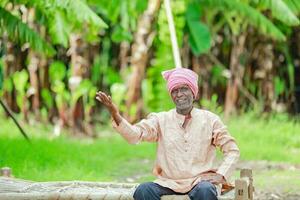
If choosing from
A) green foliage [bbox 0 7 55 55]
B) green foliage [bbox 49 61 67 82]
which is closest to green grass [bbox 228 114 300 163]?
green foliage [bbox 49 61 67 82]

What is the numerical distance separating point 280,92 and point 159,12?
348cm

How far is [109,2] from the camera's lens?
427 inches

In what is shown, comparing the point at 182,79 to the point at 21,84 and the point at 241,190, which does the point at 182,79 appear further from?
the point at 21,84

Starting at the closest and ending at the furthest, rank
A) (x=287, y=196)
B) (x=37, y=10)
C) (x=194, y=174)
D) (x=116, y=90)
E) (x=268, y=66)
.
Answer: (x=194, y=174), (x=287, y=196), (x=37, y=10), (x=116, y=90), (x=268, y=66)

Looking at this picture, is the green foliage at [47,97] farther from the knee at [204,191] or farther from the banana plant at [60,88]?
the knee at [204,191]

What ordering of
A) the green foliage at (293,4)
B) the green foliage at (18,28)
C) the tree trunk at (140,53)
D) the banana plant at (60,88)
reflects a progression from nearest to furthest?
the green foliage at (18,28) → the green foliage at (293,4) → the tree trunk at (140,53) → the banana plant at (60,88)

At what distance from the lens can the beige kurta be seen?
5.11 metres

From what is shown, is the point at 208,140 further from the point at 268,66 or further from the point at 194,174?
the point at 268,66

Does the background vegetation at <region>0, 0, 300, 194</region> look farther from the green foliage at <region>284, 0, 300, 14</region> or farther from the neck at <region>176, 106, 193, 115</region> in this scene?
the neck at <region>176, 106, 193, 115</region>

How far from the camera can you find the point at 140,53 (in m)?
13.1

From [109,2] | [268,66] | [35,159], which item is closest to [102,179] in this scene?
[35,159]

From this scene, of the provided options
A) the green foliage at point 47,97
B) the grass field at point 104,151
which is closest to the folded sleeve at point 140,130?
the grass field at point 104,151

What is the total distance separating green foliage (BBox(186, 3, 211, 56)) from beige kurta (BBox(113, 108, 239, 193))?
7.42 metres

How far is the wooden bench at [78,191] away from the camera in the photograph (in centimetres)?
500
